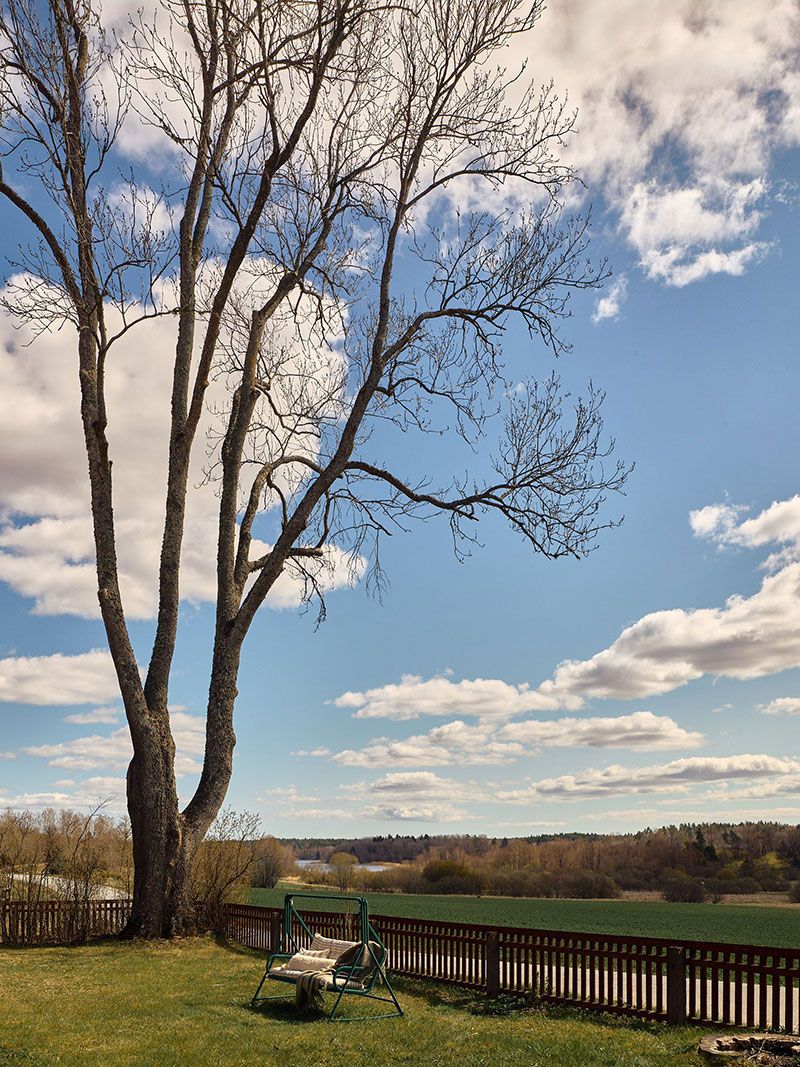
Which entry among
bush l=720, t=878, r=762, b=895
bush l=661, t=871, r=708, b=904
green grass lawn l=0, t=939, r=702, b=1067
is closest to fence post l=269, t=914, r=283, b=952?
green grass lawn l=0, t=939, r=702, b=1067

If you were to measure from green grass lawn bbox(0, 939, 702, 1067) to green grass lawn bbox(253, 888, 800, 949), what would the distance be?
11.3m

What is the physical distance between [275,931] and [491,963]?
13.5 ft

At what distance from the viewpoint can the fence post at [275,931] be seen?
37.5 ft

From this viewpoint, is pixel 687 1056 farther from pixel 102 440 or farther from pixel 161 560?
pixel 102 440

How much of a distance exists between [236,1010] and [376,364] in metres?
9.56

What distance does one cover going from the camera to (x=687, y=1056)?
5.71m

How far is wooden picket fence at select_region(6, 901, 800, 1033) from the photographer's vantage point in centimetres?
691

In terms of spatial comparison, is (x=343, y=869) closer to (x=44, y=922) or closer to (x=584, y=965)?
(x=44, y=922)

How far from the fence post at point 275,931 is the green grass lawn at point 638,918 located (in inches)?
345

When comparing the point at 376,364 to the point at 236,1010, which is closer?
the point at 236,1010

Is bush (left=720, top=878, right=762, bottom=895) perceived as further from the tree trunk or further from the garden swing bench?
the garden swing bench

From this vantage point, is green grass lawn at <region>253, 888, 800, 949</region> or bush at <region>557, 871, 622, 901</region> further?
bush at <region>557, 871, 622, 901</region>

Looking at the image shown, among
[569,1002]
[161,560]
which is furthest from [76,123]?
[569,1002]

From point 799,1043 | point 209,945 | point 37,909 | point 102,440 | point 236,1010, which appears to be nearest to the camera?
point 799,1043
